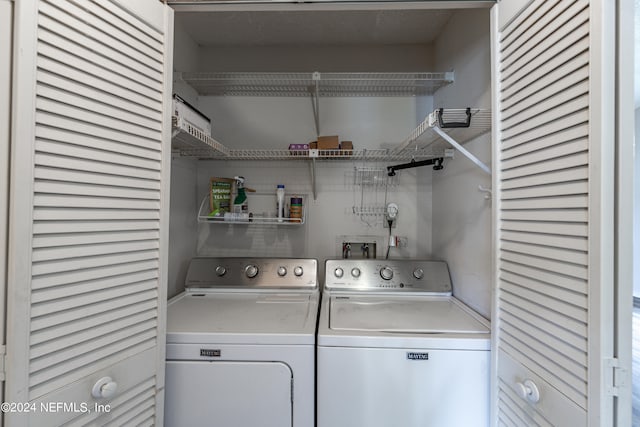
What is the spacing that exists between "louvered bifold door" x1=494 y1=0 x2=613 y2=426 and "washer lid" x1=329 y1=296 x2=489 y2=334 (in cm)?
28

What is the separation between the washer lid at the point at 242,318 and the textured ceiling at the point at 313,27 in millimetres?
1913

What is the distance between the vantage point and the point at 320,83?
2064 mm

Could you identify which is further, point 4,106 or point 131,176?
point 131,176

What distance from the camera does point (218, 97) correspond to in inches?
88.4

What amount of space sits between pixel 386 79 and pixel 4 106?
1879 millimetres

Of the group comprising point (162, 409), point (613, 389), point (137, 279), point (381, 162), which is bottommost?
point (162, 409)

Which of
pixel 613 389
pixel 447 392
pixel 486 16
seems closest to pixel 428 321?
pixel 447 392

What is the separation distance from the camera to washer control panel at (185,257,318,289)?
190cm

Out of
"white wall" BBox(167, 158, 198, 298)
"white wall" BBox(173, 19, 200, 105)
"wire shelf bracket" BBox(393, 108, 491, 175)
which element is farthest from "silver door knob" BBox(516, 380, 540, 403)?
"white wall" BBox(173, 19, 200, 105)

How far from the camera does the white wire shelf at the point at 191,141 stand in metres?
1.37

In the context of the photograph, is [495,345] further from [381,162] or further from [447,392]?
[381,162]

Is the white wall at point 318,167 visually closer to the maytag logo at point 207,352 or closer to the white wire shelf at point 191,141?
the white wire shelf at point 191,141

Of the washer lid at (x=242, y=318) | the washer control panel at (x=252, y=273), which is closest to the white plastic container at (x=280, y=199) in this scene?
the washer control panel at (x=252, y=273)

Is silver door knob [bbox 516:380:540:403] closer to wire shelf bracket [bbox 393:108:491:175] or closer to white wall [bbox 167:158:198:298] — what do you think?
wire shelf bracket [bbox 393:108:491:175]
